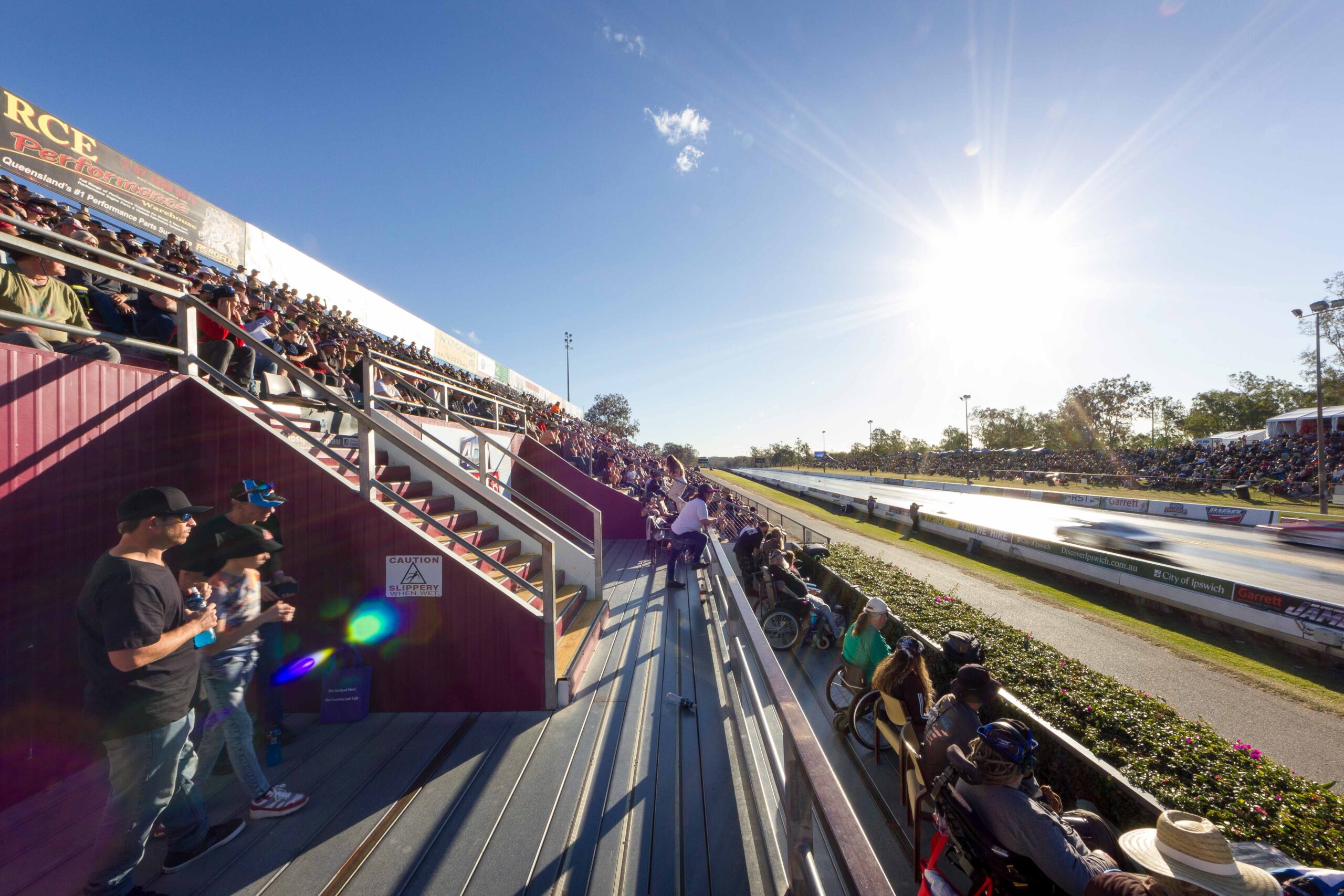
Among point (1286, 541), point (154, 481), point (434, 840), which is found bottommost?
point (1286, 541)

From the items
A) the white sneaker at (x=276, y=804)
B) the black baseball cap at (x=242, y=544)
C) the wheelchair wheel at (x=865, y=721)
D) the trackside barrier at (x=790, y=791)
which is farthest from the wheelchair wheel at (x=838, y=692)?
the black baseball cap at (x=242, y=544)

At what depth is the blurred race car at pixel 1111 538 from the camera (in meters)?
15.0

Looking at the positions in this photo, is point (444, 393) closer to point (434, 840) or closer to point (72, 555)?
point (72, 555)

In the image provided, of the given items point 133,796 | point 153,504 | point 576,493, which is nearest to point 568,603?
point 133,796

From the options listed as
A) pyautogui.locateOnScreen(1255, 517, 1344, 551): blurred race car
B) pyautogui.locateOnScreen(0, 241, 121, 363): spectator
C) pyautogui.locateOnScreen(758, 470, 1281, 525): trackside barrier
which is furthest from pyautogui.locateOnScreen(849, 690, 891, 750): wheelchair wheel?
pyautogui.locateOnScreen(758, 470, 1281, 525): trackside barrier

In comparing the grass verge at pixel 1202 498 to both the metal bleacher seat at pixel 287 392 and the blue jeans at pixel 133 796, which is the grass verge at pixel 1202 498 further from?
the metal bleacher seat at pixel 287 392

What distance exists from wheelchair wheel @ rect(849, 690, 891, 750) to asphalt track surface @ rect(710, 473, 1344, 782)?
5382 millimetres

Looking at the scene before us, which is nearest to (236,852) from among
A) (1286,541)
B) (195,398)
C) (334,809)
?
(334,809)

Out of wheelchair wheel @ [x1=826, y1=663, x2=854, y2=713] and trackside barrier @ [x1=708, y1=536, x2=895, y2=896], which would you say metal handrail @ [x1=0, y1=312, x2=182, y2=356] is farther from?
wheelchair wheel @ [x1=826, y1=663, x2=854, y2=713]

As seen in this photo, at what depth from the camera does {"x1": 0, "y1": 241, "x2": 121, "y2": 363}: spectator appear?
11.1 feet

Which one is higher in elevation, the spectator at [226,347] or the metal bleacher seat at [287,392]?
the spectator at [226,347]

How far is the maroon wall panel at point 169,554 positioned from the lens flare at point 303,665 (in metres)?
0.07

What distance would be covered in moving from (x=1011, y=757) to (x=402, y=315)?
89.6 ft

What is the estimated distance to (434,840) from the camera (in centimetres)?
283
